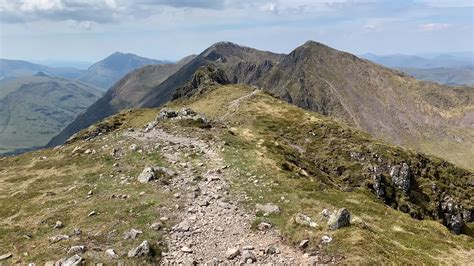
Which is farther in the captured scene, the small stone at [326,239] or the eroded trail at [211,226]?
the eroded trail at [211,226]

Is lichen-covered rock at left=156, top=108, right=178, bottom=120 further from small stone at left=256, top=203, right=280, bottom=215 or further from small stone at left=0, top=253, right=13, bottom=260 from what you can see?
small stone at left=0, top=253, right=13, bottom=260

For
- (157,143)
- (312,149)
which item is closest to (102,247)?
(157,143)

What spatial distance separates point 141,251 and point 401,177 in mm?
76102

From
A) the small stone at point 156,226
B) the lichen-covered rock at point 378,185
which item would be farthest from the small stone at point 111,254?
the lichen-covered rock at point 378,185

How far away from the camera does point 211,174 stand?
124 feet

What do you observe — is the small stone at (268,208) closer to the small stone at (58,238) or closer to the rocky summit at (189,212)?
the rocky summit at (189,212)

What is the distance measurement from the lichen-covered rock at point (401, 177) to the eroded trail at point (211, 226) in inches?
2298

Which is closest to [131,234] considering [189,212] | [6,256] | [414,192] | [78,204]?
[189,212]

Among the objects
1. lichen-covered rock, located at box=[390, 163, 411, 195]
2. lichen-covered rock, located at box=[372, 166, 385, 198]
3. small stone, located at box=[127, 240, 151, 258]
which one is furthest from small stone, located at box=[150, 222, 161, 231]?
lichen-covered rock, located at box=[390, 163, 411, 195]

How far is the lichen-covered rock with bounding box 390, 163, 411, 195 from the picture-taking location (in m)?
86.2

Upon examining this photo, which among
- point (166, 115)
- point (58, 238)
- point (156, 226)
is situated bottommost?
point (166, 115)

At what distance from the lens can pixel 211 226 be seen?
26922 millimetres

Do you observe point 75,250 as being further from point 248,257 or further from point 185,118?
point 185,118

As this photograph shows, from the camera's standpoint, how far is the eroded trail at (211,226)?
2328 cm
